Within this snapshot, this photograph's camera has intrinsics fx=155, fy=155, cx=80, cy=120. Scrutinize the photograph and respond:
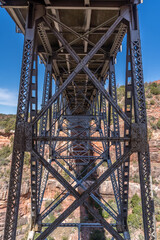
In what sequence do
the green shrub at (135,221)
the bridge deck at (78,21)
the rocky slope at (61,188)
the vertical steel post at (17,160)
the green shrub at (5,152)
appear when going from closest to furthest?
the vertical steel post at (17,160) < the bridge deck at (78,21) < the green shrub at (135,221) < the rocky slope at (61,188) < the green shrub at (5,152)

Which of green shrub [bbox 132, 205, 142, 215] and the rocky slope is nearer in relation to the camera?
the rocky slope

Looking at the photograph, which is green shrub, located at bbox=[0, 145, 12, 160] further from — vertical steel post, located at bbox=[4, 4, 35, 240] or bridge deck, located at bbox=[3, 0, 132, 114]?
vertical steel post, located at bbox=[4, 4, 35, 240]

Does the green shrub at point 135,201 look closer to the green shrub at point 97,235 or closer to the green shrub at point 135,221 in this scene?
the green shrub at point 135,221

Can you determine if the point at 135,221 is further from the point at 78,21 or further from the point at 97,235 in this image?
the point at 78,21

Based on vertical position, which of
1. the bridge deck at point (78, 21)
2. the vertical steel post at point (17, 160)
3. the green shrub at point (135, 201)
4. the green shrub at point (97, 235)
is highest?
the bridge deck at point (78, 21)

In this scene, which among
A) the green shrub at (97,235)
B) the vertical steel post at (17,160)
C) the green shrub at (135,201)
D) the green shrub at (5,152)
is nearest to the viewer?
the vertical steel post at (17,160)

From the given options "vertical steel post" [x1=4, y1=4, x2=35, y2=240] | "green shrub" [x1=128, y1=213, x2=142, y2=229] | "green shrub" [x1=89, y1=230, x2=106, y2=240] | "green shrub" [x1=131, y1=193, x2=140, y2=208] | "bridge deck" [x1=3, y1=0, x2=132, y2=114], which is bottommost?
"green shrub" [x1=89, y1=230, x2=106, y2=240]

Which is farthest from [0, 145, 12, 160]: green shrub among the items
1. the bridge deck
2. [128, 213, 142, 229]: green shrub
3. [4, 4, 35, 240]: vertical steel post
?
[4, 4, 35, 240]: vertical steel post

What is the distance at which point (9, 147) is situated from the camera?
1909cm

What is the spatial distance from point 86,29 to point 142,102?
3197 mm

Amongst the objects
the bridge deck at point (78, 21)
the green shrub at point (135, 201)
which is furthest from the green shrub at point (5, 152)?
the bridge deck at point (78, 21)

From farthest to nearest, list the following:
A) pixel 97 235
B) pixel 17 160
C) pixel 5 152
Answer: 1. pixel 5 152
2. pixel 97 235
3. pixel 17 160

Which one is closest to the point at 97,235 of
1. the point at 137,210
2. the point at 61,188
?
the point at 137,210

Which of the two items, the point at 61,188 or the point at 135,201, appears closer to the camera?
the point at 135,201
